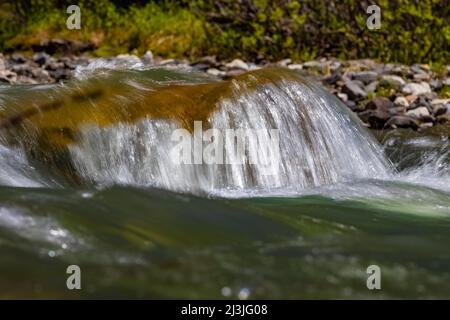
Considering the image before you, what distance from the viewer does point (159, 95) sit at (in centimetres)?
554

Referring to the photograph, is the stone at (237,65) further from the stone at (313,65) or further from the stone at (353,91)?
the stone at (353,91)

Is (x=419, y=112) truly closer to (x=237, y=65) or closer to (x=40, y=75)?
(x=237, y=65)

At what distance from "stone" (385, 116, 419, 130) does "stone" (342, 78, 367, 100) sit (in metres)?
0.87

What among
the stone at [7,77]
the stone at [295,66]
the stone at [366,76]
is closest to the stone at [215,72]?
the stone at [295,66]

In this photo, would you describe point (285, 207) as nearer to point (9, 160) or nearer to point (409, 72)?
point (9, 160)

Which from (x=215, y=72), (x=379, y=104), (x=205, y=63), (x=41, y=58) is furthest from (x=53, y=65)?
(x=379, y=104)

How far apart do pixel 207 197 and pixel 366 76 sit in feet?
19.0

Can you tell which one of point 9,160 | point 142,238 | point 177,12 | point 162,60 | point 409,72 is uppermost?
point 177,12

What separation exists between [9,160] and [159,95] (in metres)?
1.28

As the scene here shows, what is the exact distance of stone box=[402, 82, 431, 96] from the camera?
918 centimetres

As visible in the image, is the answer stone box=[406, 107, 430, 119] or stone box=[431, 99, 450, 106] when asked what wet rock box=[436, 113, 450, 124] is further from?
stone box=[431, 99, 450, 106]

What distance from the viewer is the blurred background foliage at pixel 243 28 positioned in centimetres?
1142

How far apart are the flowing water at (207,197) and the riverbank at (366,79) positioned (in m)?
0.74
